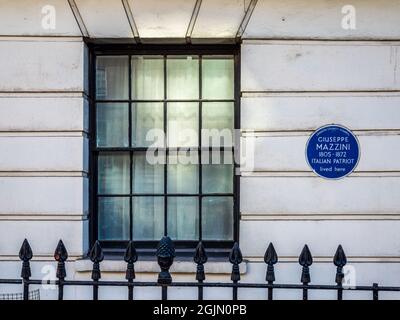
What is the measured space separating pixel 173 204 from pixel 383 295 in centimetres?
242

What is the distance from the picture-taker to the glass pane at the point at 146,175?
6.54m

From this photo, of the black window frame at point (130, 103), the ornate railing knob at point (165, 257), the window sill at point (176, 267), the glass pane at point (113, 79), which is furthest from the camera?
the glass pane at point (113, 79)

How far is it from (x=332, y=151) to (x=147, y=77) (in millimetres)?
2173

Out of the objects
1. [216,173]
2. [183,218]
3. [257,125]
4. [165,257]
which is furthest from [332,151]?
[165,257]

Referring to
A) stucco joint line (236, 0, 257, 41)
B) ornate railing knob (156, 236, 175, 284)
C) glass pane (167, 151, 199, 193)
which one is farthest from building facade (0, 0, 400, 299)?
ornate railing knob (156, 236, 175, 284)

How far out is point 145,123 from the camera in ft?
21.5

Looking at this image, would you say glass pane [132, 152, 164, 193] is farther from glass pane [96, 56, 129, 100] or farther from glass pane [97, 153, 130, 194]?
glass pane [96, 56, 129, 100]

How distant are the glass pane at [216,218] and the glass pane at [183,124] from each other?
2.25 feet

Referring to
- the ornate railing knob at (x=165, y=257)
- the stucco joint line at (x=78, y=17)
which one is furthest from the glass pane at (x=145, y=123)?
the ornate railing knob at (x=165, y=257)

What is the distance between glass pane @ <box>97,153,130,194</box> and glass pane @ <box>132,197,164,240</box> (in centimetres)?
22

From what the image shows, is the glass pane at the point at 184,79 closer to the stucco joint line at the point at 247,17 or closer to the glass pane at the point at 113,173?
the stucco joint line at the point at 247,17

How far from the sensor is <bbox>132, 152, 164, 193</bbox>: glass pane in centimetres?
654

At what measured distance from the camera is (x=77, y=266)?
6160 millimetres
